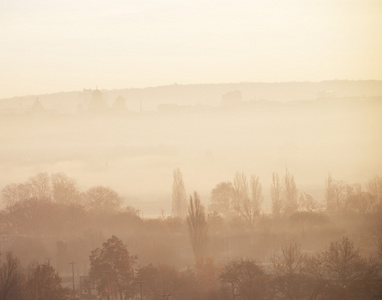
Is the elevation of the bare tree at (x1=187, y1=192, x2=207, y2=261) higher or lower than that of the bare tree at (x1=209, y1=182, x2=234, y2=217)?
lower

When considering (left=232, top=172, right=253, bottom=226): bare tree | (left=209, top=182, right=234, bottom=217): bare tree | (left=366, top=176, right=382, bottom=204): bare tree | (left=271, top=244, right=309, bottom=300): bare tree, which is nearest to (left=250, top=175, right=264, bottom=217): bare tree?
(left=232, top=172, right=253, bottom=226): bare tree

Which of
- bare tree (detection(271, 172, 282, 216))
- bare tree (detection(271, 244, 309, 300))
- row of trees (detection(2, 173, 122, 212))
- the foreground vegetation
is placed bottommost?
bare tree (detection(271, 244, 309, 300))

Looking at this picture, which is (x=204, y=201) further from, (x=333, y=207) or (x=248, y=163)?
(x=248, y=163)

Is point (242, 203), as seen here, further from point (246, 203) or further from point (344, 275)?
point (344, 275)

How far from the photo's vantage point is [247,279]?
61906 millimetres

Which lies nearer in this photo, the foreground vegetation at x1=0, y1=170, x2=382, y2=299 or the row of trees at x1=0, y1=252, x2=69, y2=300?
the row of trees at x1=0, y1=252, x2=69, y2=300

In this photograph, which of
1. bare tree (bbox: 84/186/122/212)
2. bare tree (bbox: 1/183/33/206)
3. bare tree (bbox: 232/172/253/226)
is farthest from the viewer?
bare tree (bbox: 1/183/33/206)

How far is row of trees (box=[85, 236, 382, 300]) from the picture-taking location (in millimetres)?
60188

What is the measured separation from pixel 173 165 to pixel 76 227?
101 metres

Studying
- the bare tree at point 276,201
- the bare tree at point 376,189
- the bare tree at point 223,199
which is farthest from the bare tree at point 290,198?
the bare tree at point 376,189

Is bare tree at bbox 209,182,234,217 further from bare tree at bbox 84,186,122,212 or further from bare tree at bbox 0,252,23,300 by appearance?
bare tree at bbox 0,252,23,300

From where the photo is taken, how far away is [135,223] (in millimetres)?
96375

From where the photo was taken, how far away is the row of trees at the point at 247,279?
60.2 meters

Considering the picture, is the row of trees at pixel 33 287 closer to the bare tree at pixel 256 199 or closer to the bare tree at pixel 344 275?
the bare tree at pixel 344 275
